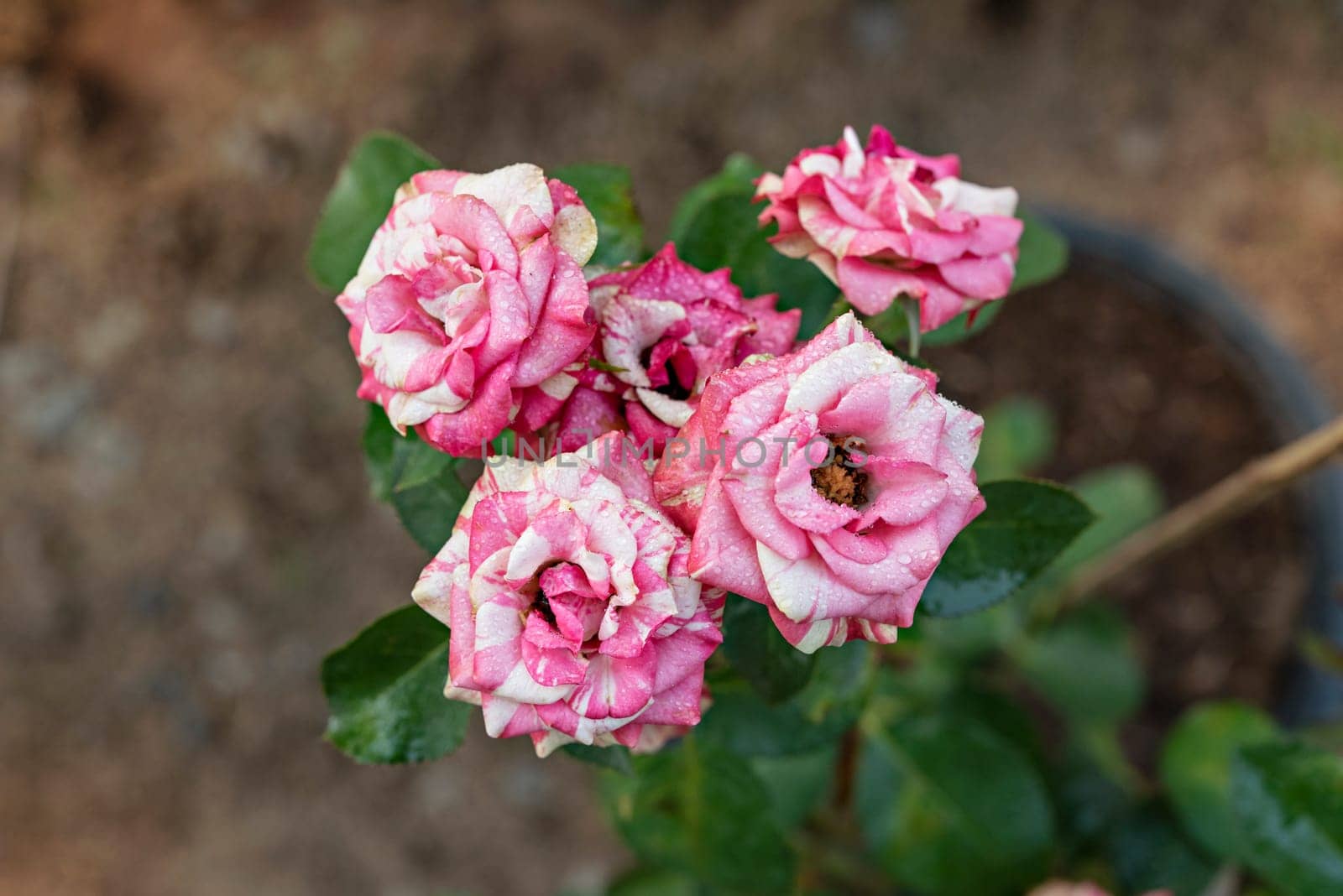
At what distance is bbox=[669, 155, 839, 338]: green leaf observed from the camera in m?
0.66

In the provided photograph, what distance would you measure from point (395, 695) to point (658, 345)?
25 cm

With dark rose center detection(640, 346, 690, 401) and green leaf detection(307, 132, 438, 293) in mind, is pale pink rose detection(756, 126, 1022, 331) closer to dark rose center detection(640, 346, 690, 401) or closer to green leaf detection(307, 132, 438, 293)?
dark rose center detection(640, 346, 690, 401)

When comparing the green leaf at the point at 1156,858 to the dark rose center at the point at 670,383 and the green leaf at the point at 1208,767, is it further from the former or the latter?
the dark rose center at the point at 670,383

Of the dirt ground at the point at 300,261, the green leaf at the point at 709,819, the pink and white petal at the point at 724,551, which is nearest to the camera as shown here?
the pink and white petal at the point at 724,551

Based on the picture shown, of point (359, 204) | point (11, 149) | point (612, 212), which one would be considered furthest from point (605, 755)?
point (11, 149)

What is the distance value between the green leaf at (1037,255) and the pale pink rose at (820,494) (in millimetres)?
322

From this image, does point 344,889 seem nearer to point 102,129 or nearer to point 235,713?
point 235,713

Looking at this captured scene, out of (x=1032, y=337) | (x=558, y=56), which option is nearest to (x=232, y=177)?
(x=558, y=56)

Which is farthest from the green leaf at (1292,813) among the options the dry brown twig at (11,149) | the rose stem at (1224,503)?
the dry brown twig at (11,149)

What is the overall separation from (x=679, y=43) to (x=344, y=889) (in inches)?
56.5

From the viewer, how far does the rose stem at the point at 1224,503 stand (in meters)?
0.76

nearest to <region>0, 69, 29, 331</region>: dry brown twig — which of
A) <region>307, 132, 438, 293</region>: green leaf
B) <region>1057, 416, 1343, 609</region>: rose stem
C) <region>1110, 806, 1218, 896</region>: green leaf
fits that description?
<region>307, 132, 438, 293</region>: green leaf

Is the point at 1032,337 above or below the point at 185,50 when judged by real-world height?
below

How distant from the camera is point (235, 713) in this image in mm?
1633
